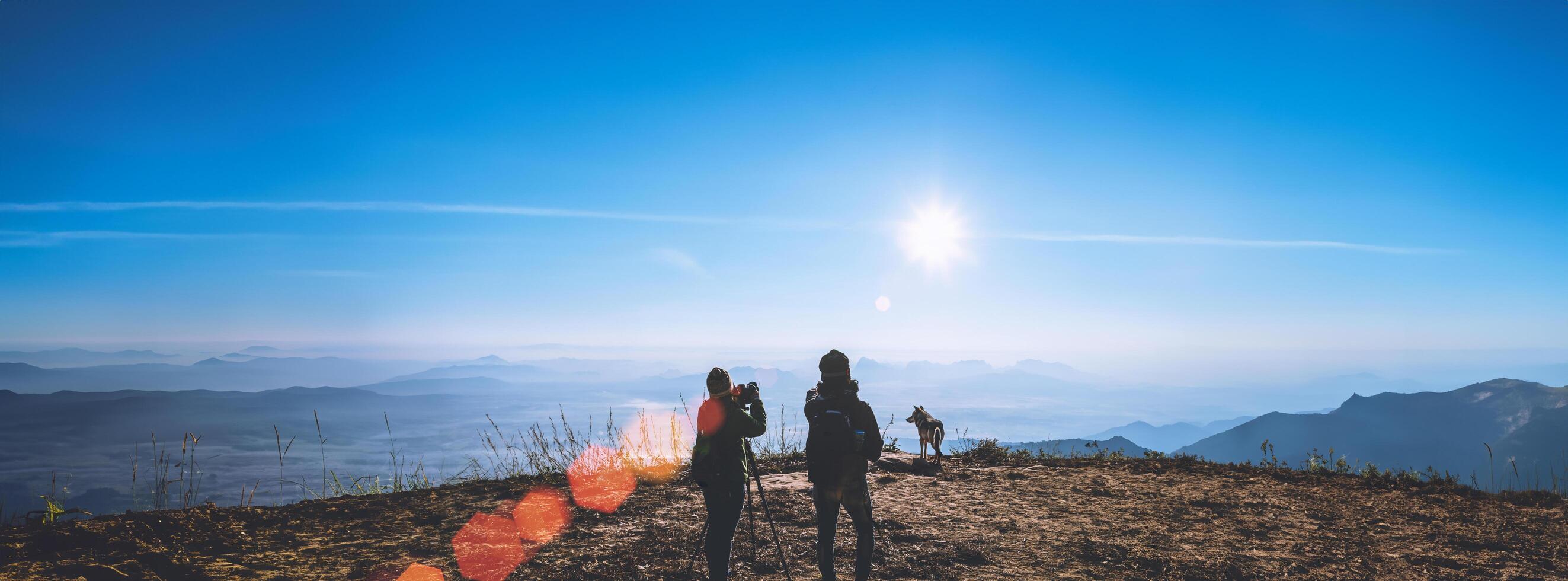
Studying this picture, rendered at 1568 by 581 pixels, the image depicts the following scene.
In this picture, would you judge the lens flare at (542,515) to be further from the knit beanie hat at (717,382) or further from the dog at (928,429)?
the dog at (928,429)

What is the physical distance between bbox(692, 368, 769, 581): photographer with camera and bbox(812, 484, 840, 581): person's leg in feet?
2.45

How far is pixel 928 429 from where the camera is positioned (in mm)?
10703

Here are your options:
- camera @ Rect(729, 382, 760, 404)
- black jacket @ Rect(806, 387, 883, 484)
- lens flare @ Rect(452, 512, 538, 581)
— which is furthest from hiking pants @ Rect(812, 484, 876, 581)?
lens flare @ Rect(452, 512, 538, 581)

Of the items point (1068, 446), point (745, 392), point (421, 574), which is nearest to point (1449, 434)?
point (1068, 446)

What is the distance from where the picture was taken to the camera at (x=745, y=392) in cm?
568

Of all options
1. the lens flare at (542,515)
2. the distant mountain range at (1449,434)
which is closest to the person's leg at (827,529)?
the lens flare at (542,515)

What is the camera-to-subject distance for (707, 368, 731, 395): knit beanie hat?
217 inches

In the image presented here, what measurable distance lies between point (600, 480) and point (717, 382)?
560 cm

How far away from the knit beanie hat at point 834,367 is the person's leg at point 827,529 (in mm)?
989

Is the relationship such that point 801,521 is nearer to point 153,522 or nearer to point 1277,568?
point 1277,568

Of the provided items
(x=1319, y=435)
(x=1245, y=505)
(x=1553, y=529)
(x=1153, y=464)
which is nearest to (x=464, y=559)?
(x=1245, y=505)

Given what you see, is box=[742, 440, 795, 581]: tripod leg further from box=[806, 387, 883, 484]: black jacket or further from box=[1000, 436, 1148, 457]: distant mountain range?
box=[1000, 436, 1148, 457]: distant mountain range

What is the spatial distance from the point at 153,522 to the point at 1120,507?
11566 millimetres

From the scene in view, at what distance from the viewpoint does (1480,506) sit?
8.01 m
